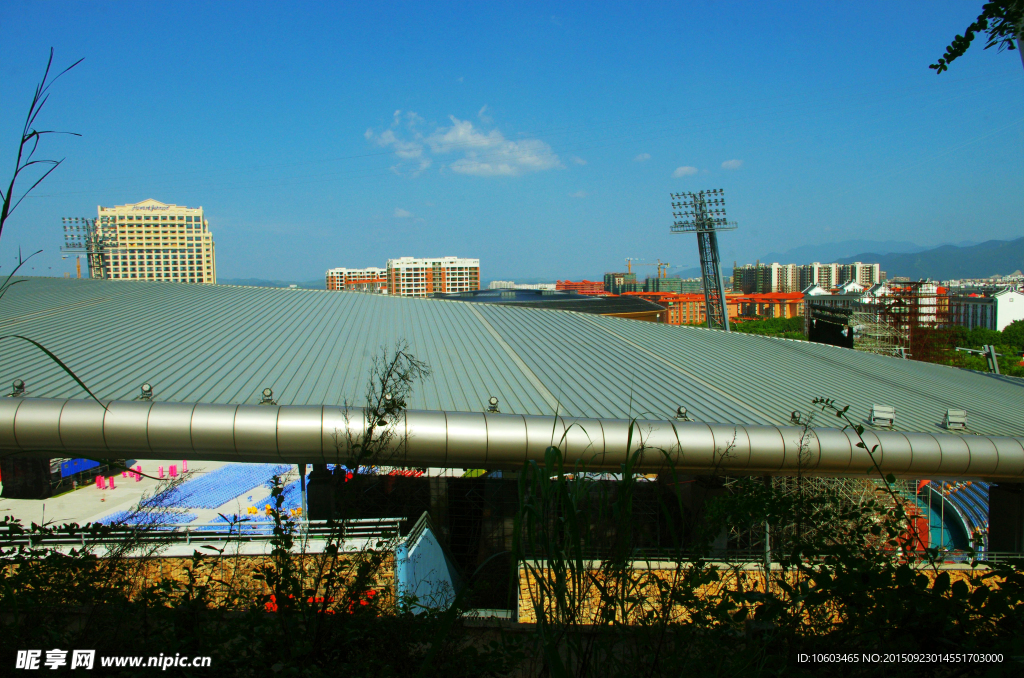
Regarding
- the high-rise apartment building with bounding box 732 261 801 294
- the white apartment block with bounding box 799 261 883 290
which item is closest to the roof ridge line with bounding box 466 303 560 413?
the high-rise apartment building with bounding box 732 261 801 294

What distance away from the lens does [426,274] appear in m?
85.0

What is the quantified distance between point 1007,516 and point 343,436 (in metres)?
9.00

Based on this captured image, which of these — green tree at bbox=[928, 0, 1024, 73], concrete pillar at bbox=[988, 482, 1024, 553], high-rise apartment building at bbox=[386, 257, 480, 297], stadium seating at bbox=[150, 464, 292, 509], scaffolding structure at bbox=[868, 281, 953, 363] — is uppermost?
high-rise apartment building at bbox=[386, 257, 480, 297]

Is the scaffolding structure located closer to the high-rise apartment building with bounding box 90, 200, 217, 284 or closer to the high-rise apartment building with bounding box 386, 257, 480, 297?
the high-rise apartment building with bounding box 90, 200, 217, 284

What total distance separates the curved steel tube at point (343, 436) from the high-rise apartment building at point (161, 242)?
43.9 metres

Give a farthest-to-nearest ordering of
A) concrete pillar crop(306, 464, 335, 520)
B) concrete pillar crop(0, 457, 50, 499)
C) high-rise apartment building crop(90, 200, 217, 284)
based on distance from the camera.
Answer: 1. high-rise apartment building crop(90, 200, 217, 284)
2. concrete pillar crop(0, 457, 50, 499)
3. concrete pillar crop(306, 464, 335, 520)

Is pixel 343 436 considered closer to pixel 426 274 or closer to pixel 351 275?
pixel 426 274

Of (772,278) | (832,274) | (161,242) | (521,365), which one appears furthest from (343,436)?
(832,274)

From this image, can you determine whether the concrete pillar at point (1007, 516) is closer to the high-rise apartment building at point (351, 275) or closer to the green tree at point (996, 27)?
the green tree at point (996, 27)

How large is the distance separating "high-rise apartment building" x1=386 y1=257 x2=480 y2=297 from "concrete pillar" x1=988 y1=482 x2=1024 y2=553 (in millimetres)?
77827

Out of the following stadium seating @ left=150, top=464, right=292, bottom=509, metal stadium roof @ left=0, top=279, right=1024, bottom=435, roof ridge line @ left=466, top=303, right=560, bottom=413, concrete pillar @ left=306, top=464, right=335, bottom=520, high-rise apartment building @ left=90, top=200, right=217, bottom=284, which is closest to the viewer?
metal stadium roof @ left=0, top=279, right=1024, bottom=435

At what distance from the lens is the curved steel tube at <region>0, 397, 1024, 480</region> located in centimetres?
564

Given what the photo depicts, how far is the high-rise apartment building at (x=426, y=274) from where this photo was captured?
84000mm

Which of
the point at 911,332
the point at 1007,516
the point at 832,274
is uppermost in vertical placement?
the point at 832,274
